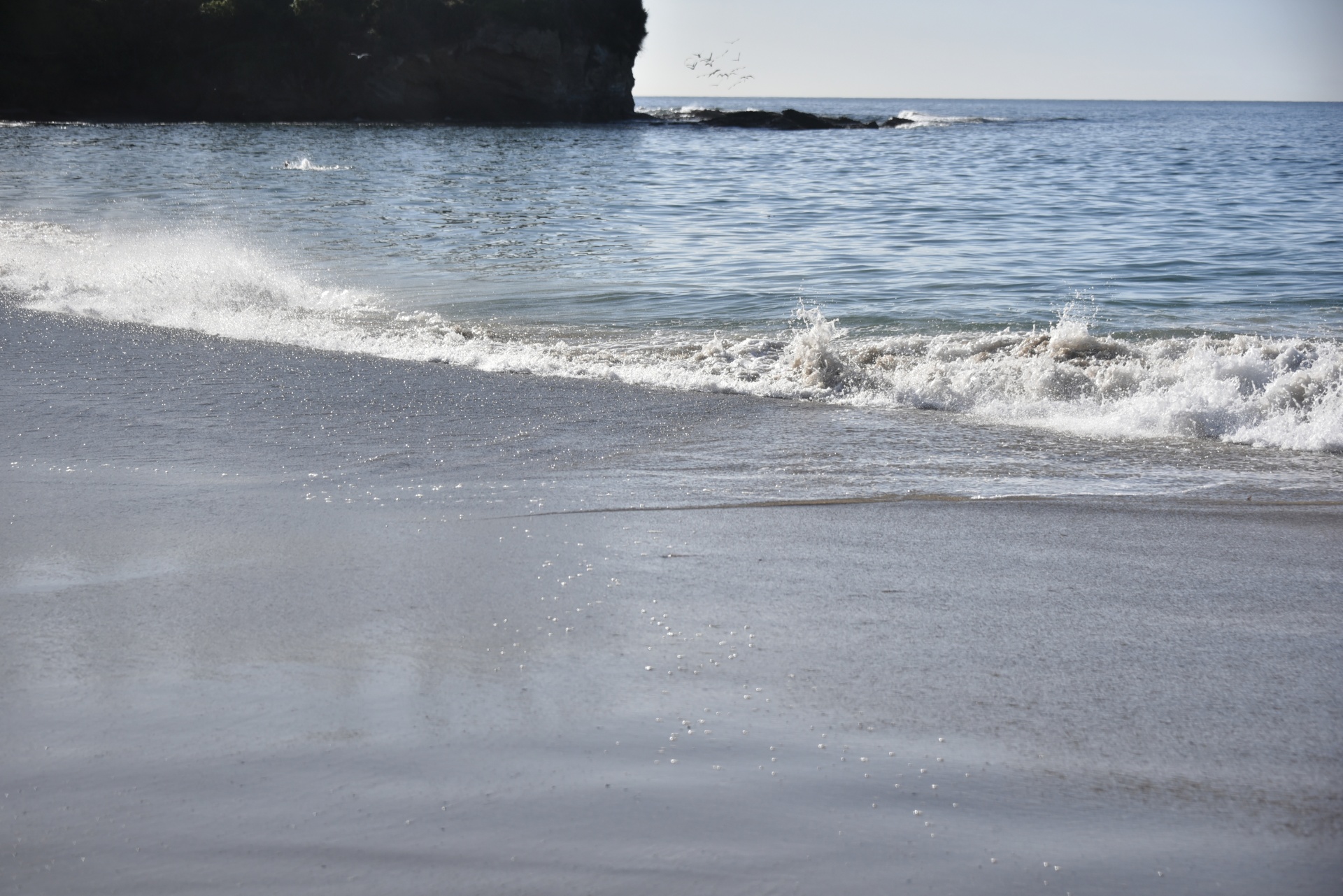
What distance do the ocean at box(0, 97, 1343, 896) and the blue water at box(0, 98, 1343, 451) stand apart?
0.23ft

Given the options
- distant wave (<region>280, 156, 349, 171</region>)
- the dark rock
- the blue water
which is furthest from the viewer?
the dark rock

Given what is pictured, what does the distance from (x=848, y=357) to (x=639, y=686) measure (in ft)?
15.7

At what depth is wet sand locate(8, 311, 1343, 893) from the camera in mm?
2033

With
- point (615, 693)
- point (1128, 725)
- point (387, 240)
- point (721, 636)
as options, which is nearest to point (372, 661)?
point (615, 693)

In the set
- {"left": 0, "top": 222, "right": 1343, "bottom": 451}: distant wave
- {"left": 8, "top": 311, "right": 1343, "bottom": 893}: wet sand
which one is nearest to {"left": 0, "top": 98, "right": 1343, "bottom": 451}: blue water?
{"left": 0, "top": 222, "right": 1343, "bottom": 451}: distant wave

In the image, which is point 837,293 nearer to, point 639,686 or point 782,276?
point 782,276

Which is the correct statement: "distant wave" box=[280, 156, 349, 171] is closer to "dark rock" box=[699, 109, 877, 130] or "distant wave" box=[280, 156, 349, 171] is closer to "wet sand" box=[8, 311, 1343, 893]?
"wet sand" box=[8, 311, 1343, 893]

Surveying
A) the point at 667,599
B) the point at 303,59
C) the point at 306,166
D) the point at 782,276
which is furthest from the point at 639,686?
the point at 303,59

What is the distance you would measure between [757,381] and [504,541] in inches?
128

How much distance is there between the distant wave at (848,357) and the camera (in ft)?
18.4

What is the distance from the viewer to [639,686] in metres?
2.66

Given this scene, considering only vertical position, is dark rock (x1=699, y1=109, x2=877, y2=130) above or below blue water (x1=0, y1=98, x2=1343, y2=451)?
above

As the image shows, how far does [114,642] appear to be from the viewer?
2844 millimetres

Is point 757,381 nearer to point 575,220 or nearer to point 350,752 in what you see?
point 350,752
